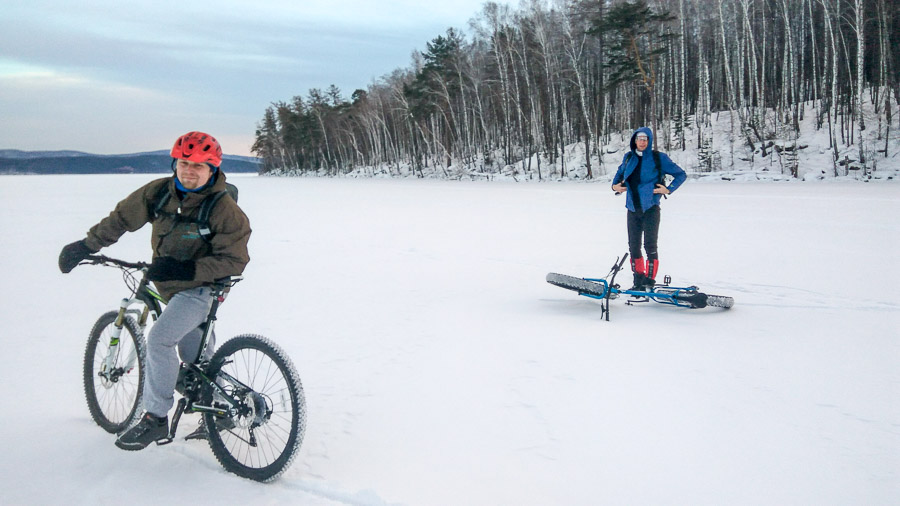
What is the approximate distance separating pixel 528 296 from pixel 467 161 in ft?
128

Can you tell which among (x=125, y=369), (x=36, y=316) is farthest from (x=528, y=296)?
(x=36, y=316)

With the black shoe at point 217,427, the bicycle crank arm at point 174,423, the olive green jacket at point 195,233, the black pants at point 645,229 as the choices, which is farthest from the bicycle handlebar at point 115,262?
the black pants at point 645,229

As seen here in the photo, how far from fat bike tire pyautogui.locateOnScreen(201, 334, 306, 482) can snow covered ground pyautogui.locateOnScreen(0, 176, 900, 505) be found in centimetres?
11

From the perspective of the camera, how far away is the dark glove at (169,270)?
2.55m

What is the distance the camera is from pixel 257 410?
273cm

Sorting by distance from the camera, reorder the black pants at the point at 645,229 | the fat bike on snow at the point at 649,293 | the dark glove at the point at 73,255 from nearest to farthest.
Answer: the dark glove at the point at 73,255 < the fat bike on snow at the point at 649,293 < the black pants at the point at 645,229

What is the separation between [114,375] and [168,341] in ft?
2.68

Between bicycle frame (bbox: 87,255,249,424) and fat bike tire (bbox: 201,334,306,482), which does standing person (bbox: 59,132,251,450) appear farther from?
fat bike tire (bbox: 201,334,306,482)

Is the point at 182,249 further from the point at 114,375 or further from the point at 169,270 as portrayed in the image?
the point at 114,375

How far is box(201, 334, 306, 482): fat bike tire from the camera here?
261 centimetres

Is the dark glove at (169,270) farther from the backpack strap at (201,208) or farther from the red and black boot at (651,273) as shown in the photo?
the red and black boot at (651,273)

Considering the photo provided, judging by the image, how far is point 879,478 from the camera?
2.77 m

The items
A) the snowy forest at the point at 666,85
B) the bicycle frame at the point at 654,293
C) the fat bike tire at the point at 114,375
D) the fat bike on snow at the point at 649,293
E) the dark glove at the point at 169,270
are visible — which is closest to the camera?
the dark glove at the point at 169,270

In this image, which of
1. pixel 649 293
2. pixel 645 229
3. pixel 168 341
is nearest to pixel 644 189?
pixel 645 229
